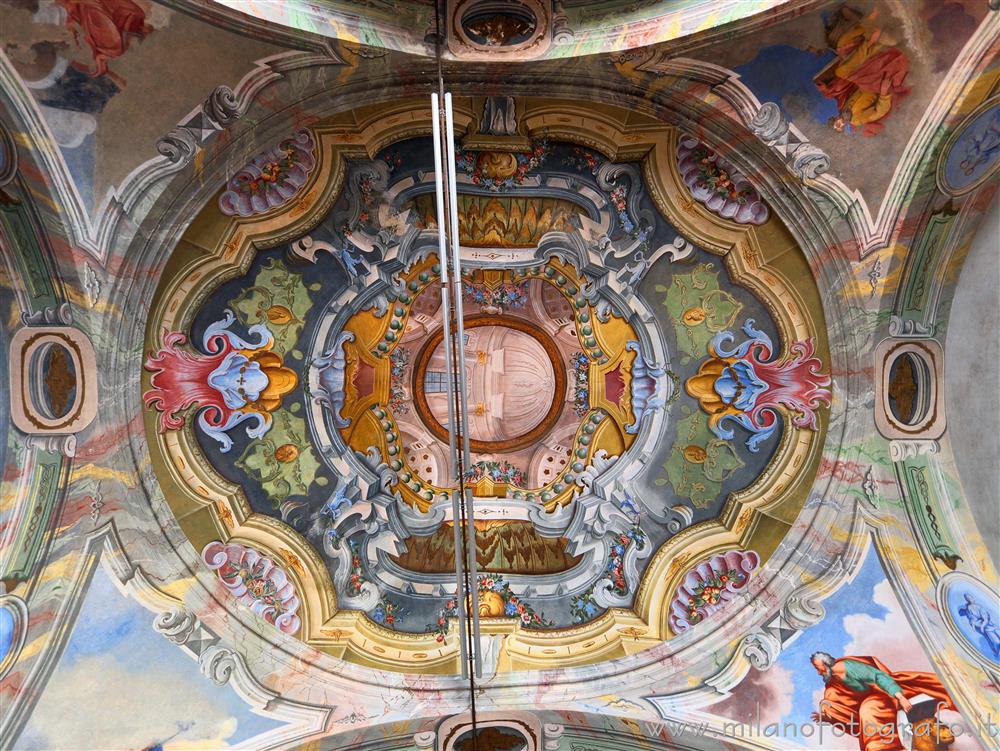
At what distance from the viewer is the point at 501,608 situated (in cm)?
805

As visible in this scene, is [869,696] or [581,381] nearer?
[869,696]

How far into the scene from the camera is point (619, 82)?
6.85 metres

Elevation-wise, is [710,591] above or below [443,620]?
above

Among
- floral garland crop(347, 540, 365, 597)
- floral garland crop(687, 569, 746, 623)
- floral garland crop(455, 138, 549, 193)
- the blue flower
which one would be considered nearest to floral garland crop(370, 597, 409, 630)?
floral garland crop(347, 540, 365, 597)

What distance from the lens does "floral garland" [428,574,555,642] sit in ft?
26.1

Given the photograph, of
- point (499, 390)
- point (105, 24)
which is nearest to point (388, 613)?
point (499, 390)

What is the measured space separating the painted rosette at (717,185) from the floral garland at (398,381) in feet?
13.0

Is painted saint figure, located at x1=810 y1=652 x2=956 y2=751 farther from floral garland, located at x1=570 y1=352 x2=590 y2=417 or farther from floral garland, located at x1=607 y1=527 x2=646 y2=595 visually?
floral garland, located at x1=570 y1=352 x2=590 y2=417

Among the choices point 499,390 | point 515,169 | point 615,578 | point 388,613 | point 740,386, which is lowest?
point 388,613

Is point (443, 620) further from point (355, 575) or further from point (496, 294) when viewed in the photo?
point (496, 294)

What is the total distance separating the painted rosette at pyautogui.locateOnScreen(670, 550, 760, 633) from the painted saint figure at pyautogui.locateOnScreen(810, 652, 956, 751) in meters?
1.09

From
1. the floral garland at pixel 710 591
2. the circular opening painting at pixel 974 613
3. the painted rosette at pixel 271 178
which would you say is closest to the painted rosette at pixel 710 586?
the floral garland at pixel 710 591

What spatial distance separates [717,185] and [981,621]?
5.33 metres

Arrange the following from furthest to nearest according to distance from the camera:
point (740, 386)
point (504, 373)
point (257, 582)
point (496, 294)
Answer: point (504, 373), point (496, 294), point (740, 386), point (257, 582)
